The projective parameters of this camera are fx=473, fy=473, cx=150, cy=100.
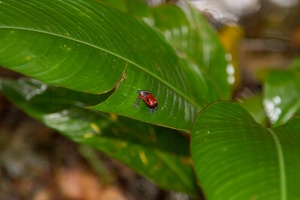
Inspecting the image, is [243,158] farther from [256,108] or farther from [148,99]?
[256,108]

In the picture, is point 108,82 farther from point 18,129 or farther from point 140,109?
point 18,129

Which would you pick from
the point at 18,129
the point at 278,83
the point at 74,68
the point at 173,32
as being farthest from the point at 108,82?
the point at 18,129

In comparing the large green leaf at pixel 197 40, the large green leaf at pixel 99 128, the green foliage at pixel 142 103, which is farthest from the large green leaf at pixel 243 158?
the large green leaf at pixel 197 40

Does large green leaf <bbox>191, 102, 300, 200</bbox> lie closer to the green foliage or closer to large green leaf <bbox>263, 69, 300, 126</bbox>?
the green foliage

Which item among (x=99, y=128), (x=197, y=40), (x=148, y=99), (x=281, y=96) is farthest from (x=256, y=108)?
(x=148, y=99)

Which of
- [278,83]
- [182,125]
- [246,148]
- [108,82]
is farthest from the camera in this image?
[278,83]

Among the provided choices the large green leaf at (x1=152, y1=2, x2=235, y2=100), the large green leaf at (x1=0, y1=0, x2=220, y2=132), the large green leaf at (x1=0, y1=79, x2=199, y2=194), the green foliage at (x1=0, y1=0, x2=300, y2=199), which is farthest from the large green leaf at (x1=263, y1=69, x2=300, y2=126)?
the large green leaf at (x1=0, y1=0, x2=220, y2=132)

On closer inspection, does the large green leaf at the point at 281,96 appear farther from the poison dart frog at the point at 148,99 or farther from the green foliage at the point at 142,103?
the poison dart frog at the point at 148,99
